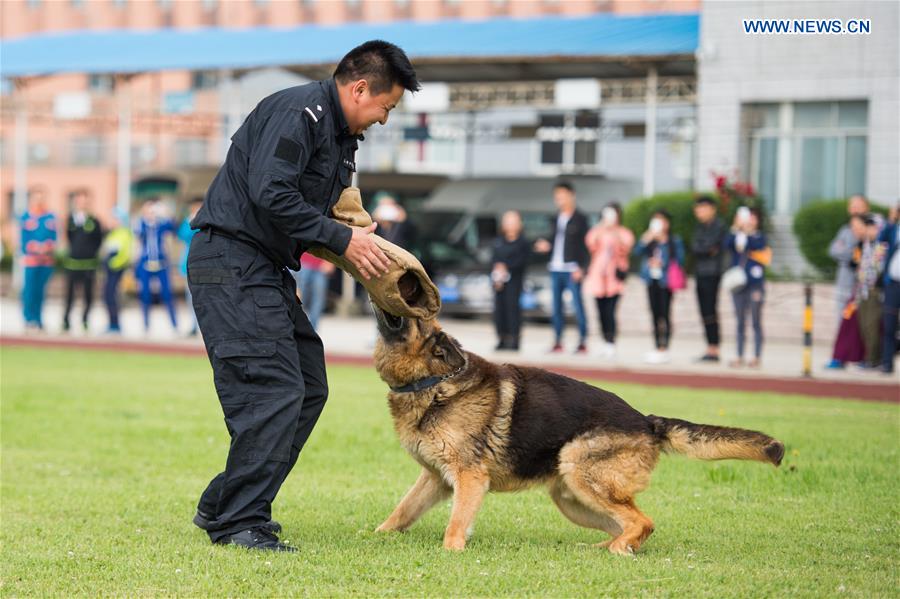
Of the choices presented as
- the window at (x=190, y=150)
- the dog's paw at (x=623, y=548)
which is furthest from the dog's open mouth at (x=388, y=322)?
the window at (x=190, y=150)

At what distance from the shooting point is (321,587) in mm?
5180

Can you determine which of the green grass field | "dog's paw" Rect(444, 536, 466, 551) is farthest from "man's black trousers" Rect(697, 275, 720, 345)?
"dog's paw" Rect(444, 536, 466, 551)

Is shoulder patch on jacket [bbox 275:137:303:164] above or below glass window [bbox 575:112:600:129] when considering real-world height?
below

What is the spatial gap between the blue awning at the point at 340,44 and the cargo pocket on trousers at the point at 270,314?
20.0m

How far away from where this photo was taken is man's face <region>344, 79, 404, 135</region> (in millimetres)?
5785

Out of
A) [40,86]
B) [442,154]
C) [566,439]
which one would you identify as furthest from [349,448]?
[40,86]

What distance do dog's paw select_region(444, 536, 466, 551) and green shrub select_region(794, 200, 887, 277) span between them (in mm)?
17988

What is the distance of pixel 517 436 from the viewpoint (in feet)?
19.8

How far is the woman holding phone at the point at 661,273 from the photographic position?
1705cm

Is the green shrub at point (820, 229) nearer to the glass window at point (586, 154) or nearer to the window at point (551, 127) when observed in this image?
the window at point (551, 127)

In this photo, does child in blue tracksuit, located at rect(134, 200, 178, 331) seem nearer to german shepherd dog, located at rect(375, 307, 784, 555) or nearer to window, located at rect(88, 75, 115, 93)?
german shepherd dog, located at rect(375, 307, 784, 555)

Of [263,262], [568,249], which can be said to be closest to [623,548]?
[263,262]

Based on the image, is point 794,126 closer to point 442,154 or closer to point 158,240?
point 158,240

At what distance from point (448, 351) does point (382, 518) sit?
4.12 ft
